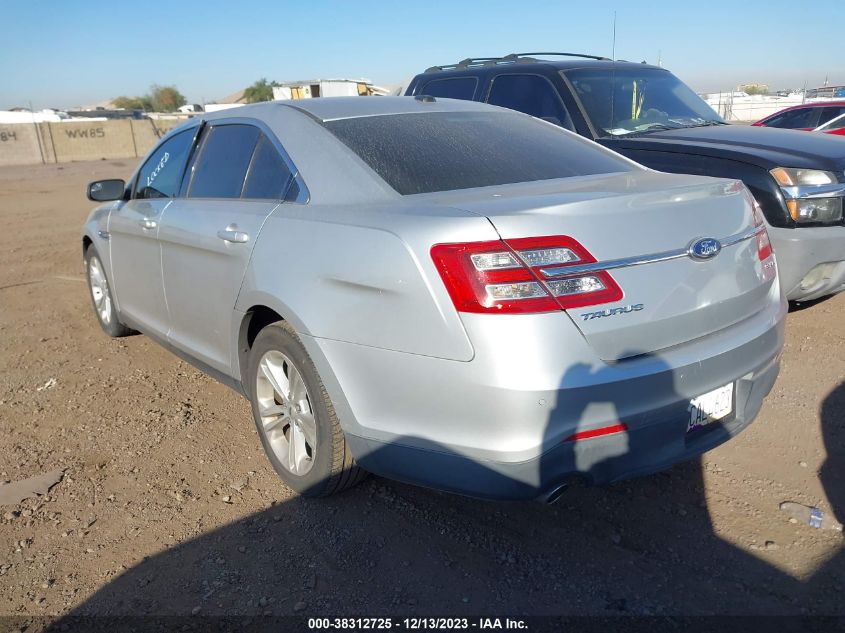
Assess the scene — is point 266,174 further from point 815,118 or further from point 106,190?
point 815,118

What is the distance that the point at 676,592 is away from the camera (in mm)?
2553

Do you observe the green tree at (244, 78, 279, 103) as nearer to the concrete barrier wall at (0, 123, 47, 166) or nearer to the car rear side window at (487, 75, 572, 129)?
the concrete barrier wall at (0, 123, 47, 166)

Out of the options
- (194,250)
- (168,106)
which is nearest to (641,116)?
(194,250)

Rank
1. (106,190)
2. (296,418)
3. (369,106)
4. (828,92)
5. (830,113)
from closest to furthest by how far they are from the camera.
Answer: (296,418) < (369,106) < (106,190) < (830,113) < (828,92)

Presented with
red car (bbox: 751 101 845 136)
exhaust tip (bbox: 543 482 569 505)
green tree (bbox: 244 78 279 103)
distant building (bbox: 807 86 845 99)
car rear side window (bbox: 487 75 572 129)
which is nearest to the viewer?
exhaust tip (bbox: 543 482 569 505)

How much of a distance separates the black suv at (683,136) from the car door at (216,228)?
2928mm

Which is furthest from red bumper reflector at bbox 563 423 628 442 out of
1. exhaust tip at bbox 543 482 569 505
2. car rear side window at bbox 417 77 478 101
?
car rear side window at bbox 417 77 478 101

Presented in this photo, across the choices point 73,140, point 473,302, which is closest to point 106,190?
point 473,302

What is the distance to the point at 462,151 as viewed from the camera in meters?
3.30

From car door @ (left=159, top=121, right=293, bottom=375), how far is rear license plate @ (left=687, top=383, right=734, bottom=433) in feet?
6.23

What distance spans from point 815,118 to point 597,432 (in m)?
12.8

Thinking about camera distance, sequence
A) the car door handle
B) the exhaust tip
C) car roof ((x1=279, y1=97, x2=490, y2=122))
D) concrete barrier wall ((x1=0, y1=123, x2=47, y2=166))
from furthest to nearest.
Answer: concrete barrier wall ((x1=0, y1=123, x2=47, y2=166)), car roof ((x1=279, y1=97, x2=490, y2=122)), the car door handle, the exhaust tip

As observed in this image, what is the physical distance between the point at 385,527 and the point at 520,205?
1.42m

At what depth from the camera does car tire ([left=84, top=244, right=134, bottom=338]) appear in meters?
5.35
